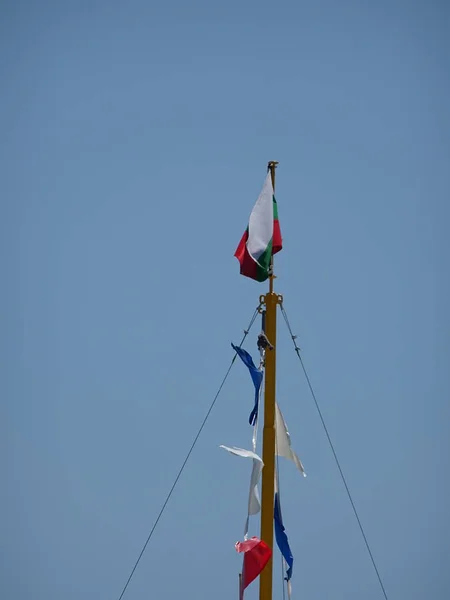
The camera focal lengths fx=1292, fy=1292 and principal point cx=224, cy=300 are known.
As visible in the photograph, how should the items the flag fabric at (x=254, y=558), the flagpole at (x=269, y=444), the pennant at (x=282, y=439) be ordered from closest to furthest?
the flag fabric at (x=254, y=558)
the flagpole at (x=269, y=444)
the pennant at (x=282, y=439)

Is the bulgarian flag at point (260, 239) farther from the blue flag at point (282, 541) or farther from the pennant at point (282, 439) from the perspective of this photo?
the blue flag at point (282, 541)

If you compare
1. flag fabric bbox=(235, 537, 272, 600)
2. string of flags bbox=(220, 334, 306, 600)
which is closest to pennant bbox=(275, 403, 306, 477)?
string of flags bbox=(220, 334, 306, 600)

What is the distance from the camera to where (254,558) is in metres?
22.2

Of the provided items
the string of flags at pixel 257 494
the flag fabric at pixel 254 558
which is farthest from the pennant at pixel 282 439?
the flag fabric at pixel 254 558

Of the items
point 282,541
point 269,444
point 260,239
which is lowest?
point 282,541

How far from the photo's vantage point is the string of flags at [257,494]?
2225 cm

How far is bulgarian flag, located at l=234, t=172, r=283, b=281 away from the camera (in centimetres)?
2388

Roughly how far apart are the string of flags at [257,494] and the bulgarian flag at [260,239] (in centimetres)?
162

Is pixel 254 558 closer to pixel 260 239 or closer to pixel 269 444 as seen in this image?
pixel 269 444

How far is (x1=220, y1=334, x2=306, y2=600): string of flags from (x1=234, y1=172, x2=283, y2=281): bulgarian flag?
162cm

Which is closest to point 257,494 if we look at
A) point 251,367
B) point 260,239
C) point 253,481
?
point 253,481

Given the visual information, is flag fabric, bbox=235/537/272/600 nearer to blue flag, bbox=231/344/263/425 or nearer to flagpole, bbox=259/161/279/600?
flagpole, bbox=259/161/279/600

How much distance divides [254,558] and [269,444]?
6.58ft

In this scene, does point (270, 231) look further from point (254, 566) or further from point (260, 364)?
point (254, 566)
